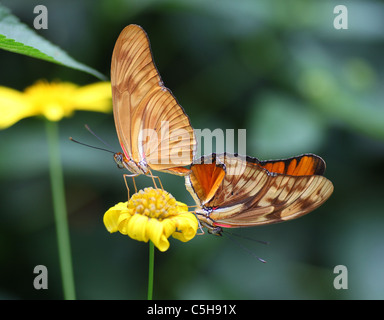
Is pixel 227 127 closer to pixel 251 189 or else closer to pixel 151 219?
pixel 251 189

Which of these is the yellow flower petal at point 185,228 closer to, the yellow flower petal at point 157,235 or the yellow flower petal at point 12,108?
the yellow flower petal at point 157,235

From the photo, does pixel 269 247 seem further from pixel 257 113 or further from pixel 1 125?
pixel 1 125

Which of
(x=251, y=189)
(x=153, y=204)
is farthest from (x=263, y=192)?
(x=153, y=204)

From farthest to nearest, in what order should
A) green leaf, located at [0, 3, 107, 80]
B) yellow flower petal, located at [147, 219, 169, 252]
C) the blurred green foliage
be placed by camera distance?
1. the blurred green foliage
2. yellow flower petal, located at [147, 219, 169, 252]
3. green leaf, located at [0, 3, 107, 80]

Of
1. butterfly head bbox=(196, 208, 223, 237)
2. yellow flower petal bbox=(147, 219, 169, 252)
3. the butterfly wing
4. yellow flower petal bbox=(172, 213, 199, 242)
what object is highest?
the butterfly wing

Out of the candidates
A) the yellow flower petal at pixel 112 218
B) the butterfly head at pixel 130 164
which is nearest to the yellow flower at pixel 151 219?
the yellow flower petal at pixel 112 218

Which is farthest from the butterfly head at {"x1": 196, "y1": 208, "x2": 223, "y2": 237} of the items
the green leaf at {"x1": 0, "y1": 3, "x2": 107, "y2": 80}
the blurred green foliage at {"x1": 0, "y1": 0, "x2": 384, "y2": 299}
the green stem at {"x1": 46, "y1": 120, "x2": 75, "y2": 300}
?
the blurred green foliage at {"x1": 0, "y1": 0, "x2": 384, "y2": 299}

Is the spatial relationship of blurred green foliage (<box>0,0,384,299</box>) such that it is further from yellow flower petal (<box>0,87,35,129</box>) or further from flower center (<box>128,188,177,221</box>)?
flower center (<box>128,188,177,221</box>)
